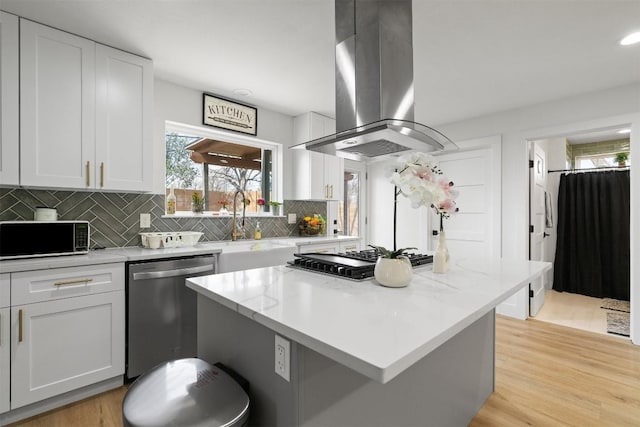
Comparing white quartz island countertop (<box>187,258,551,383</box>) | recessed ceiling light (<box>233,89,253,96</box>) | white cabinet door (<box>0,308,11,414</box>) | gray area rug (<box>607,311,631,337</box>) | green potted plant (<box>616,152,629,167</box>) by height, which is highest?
recessed ceiling light (<box>233,89,253,96</box>)

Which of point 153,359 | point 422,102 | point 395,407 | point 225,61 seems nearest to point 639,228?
point 422,102

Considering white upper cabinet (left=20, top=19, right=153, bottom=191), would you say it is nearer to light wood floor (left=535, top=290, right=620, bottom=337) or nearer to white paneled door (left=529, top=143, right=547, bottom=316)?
white paneled door (left=529, top=143, right=547, bottom=316)

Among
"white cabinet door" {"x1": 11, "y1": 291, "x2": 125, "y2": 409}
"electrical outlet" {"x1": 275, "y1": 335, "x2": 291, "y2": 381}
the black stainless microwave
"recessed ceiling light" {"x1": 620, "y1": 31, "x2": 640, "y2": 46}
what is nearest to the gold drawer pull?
"white cabinet door" {"x1": 11, "y1": 291, "x2": 125, "y2": 409}

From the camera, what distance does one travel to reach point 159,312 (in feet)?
7.39

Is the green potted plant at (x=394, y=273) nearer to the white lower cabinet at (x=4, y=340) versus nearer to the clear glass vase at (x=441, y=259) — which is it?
the clear glass vase at (x=441, y=259)

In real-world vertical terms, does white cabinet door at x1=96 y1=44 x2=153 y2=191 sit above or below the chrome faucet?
above

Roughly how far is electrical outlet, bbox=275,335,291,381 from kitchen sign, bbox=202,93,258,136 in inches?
110

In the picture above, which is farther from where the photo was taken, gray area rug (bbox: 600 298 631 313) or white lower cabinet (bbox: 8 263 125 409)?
gray area rug (bbox: 600 298 631 313)

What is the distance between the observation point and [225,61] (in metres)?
2.55

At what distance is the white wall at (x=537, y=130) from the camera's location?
2934mm

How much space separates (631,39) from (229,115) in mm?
3416

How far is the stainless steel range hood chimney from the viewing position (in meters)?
1.59

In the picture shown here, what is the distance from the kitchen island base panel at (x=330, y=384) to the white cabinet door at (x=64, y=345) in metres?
1.03

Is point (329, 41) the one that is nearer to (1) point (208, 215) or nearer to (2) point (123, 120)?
(2) point (123, 120)
